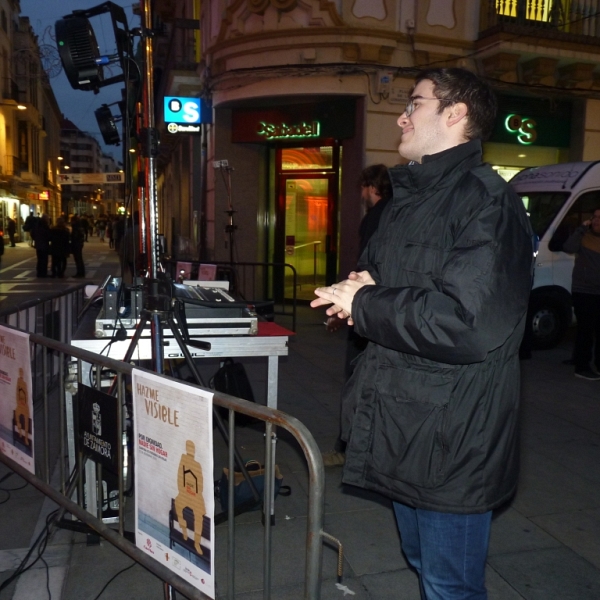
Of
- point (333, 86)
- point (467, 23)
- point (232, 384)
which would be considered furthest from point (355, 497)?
point (467, 23)

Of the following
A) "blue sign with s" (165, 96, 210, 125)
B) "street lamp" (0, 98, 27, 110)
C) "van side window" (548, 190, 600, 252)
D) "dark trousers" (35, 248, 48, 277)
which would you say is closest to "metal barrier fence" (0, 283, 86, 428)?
"blue sign with s" (165, 96, 210, 125)

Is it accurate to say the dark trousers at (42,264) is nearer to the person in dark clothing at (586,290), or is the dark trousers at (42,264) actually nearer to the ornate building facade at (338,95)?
the ornate building facade at (338,95)

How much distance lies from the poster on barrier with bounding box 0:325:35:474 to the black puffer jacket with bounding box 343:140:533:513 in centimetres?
211

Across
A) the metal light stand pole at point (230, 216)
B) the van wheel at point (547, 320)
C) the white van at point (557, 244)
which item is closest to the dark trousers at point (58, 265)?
the metal light stand pole at point (230, 216)

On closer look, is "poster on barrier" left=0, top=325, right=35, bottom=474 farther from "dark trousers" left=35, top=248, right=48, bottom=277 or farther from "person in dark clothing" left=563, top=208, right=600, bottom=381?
"dark trousers" left=35, top=248, right=48, bottom=277

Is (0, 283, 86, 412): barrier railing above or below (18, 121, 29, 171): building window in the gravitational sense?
below

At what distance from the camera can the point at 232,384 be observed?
4.55 metres

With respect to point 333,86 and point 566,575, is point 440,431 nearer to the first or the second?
point 566,575

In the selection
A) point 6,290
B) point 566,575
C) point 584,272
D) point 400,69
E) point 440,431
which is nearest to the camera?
point 440,431

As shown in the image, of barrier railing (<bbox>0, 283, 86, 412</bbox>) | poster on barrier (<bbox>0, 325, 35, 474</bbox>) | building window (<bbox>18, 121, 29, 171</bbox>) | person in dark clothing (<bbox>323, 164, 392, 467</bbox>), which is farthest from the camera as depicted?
building window (<bbox>18, 121, 29, 171</bbox>)

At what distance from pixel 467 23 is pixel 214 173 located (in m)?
5.67

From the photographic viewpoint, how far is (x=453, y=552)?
76.7 inches

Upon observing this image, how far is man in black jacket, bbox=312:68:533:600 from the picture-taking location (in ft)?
5.68

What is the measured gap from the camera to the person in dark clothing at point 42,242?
1698 centimetres
